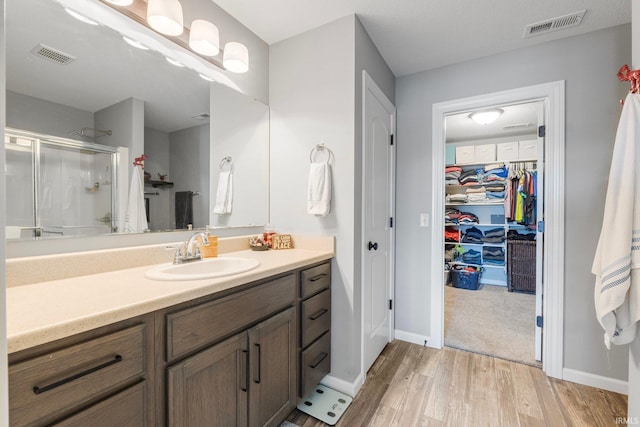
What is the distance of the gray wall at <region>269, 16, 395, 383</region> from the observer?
1768 mm

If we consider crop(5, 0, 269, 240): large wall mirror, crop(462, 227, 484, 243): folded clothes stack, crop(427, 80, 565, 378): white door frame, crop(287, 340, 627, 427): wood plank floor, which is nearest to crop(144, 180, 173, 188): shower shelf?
crop(5, 0, 269, 240): large wall mirror

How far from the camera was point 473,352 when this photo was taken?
2289mm

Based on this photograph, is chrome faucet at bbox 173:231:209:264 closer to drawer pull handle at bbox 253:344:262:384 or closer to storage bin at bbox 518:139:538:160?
drawer pull handle at bbox 253:344:262:384

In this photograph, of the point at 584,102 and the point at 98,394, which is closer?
the point at 98,394

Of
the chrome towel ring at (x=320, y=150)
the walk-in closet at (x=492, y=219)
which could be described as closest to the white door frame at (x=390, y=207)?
the chrome towel ring at (x=320, y=150)

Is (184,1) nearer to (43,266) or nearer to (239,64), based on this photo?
(239,64)

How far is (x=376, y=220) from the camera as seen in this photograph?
2152 millimetres

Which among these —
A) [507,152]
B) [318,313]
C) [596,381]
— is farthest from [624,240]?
[507,152]

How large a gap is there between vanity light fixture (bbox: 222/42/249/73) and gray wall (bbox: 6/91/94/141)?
80 centimetres

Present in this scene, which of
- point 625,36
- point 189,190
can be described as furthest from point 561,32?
A: point 189,190

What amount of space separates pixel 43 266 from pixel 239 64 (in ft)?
4.56

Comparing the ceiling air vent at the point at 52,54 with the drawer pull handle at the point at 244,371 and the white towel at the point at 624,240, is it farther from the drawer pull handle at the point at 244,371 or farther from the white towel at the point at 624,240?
the white towel at the point at 624,240

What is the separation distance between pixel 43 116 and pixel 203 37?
831 millimetres

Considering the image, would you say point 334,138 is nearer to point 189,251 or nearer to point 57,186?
point 189,251
